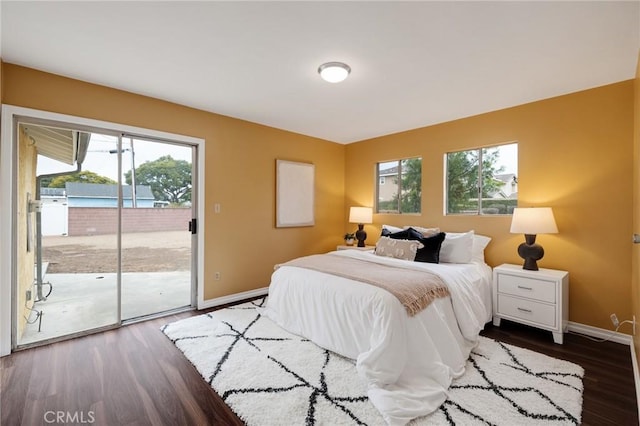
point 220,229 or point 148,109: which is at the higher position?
point 148,109

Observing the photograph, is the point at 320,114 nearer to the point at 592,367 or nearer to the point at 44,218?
the point at 44,218

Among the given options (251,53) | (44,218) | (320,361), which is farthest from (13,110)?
(320,361)

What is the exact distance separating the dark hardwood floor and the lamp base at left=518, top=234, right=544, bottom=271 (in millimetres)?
682

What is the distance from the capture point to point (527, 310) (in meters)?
2.73

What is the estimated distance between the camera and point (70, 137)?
277cm

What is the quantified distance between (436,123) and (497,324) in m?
2.65

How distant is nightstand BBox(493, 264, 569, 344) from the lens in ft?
8.47

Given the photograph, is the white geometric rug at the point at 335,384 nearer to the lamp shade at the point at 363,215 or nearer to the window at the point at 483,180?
the window at the point at 483,180

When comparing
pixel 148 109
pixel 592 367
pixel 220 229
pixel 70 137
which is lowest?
pixel 592 367

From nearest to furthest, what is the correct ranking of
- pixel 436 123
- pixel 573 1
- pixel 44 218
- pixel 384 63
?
pixel 573 1
pixel 384 63
pixel 44 218
pixel 436 123

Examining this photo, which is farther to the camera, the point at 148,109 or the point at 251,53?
the point at 148,109

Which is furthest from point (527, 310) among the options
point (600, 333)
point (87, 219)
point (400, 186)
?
point (87, 219)

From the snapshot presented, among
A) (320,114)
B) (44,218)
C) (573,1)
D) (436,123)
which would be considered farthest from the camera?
(436,123)

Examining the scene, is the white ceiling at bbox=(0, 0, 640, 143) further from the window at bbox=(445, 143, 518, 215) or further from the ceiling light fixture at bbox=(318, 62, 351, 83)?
the window at bbox=(445, 143, 518, 215)
